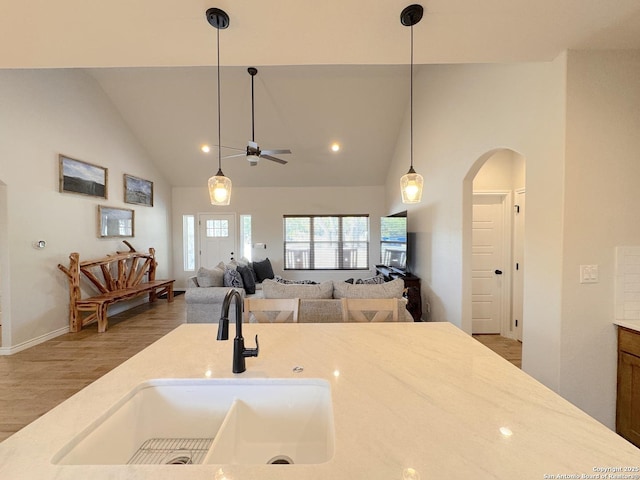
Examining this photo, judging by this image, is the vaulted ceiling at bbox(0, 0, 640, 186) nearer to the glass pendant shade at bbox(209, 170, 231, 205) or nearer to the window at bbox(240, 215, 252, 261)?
the glass pendant shade at bbox(209, 170, 231, 205)

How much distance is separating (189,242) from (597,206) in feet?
24.3

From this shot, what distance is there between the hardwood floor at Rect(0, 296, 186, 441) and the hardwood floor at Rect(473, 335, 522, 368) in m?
4.37

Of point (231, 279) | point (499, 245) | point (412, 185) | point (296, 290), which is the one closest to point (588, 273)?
point (412, 185)

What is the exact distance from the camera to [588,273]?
6.28 feet

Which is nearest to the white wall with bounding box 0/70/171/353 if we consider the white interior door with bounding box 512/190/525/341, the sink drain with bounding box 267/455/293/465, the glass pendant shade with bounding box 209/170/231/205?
the glass pendant shade with bounding box 209/170/231/205

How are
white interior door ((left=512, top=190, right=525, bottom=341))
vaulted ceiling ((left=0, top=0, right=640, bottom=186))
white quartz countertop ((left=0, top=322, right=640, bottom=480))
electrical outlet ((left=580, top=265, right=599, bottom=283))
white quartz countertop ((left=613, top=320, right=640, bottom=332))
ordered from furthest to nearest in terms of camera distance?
white interior door ((left=512, top=190, right=525, bottom=341))
electrical outlet ((left=580, top=265, right=599, bottom=283))
white quartz countertop ((left=613, top=320, right=640, bottom=332))
vaulted ceiling ((left=0, top=0, right=640, bottom=186))
white quartz countertop ((left=0, top=322, right=640, bottom=480))

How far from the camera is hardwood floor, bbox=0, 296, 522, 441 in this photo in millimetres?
2414

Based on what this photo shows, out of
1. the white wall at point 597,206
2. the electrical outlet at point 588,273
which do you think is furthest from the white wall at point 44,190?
the electrical outlet at point 588,273

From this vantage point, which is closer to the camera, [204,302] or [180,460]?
[180,460]

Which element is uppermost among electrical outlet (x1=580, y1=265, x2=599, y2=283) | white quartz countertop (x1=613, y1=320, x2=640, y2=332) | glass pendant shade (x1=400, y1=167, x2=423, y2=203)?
glass pendant shade (x1=400, y1=167, x2=423, y2=203)

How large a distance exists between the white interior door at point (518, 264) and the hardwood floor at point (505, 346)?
181 millimetres

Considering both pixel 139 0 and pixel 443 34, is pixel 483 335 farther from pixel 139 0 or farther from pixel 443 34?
pixel 139 0

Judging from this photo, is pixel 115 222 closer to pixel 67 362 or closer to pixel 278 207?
pixel 67 362

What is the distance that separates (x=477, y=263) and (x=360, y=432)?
370cm
